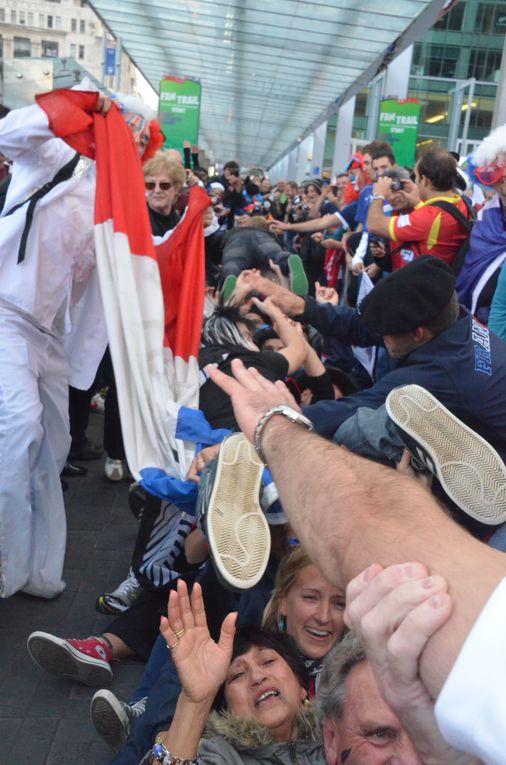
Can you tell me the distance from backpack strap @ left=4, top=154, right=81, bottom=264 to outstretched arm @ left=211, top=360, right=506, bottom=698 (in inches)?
95.0

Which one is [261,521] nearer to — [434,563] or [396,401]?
[396,401]

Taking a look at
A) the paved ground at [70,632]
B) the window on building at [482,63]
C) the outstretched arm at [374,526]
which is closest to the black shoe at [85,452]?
the paved ground at [70,632]

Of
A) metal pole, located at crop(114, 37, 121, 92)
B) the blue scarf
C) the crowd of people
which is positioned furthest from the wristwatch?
metal pole, located at crop(114, 37, 121, 92)

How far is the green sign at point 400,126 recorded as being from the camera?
41.2 feet

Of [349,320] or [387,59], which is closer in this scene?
[349,320]

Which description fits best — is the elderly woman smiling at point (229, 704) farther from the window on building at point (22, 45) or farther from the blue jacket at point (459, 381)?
the window on building at point (22, 45)

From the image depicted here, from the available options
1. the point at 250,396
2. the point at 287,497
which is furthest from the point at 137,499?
the point at 287,497

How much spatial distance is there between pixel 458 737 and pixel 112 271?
309 cm

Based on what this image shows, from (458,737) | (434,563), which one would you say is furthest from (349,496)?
(458,737)

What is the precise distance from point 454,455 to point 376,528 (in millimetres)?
1355

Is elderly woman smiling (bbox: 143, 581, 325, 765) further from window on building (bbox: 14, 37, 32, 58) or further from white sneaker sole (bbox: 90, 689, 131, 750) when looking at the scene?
window on building (bbox: 14, 37, 32, 58)

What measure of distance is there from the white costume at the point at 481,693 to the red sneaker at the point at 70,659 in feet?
8.84

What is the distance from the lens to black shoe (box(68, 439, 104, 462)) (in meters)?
5.57

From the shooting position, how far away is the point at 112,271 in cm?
358
